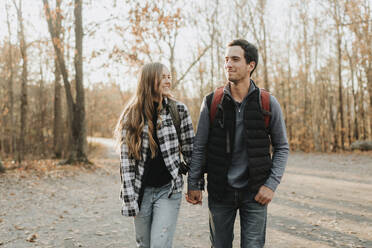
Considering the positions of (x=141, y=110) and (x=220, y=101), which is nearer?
(x=220, y=101)

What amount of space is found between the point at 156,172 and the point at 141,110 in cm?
57

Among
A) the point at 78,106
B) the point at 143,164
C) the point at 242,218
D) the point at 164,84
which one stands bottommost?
the point at 242,218

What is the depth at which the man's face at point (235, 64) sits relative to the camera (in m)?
2.60

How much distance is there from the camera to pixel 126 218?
632 cm

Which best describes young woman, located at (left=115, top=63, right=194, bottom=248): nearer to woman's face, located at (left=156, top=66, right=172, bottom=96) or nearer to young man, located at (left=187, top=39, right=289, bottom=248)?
woman's face, located at (left=156, top=66, right=172, bottom=96)

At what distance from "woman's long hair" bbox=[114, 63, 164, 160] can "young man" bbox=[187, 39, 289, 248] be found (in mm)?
493

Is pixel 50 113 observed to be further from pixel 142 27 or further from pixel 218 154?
pixel 218 154

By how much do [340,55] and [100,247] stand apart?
2053 centimetres

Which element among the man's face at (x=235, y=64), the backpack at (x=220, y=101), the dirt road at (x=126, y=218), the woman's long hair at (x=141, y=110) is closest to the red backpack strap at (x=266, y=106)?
the backpack at (x=220, y=101)

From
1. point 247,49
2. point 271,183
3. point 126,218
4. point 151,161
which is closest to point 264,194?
point 271,183

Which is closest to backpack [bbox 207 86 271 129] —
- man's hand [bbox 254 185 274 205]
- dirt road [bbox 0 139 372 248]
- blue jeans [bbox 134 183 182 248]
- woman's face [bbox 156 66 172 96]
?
woman's face [bbox 156 66 172 96]

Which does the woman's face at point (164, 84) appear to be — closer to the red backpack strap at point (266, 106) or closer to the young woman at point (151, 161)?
the young woman at point (151, 161)

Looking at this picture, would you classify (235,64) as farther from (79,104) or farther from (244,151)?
(79,104)

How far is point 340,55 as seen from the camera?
20.6m
